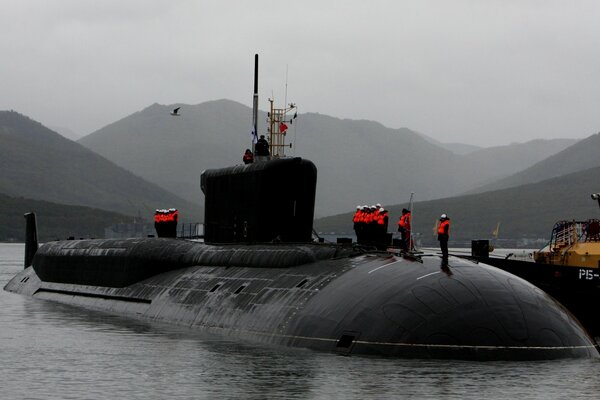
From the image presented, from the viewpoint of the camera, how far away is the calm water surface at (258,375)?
1898 cm

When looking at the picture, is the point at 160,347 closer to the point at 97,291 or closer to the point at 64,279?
the point at 97,291

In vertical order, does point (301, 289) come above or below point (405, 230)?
below

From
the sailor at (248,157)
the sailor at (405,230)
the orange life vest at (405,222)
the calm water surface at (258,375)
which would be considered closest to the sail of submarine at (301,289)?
the calm water surface at (258,375)

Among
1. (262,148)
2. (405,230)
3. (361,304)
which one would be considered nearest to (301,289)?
(361,304)

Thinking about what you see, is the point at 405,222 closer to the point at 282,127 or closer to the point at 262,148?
the point at 262,148

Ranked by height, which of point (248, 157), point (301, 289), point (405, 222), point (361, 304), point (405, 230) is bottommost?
point (361, 304)

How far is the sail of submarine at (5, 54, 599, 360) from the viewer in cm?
2108

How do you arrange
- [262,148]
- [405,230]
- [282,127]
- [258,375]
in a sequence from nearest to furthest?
1. [258,375]
2. [405,230]
3. [262,148]
4. [282,127]

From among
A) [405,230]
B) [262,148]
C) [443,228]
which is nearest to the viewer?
[443,228]

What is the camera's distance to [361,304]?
22.4m

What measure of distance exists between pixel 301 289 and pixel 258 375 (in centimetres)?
453

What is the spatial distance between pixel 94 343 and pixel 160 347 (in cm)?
260

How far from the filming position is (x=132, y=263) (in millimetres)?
35719

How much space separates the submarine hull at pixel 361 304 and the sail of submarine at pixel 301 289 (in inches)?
1.2
